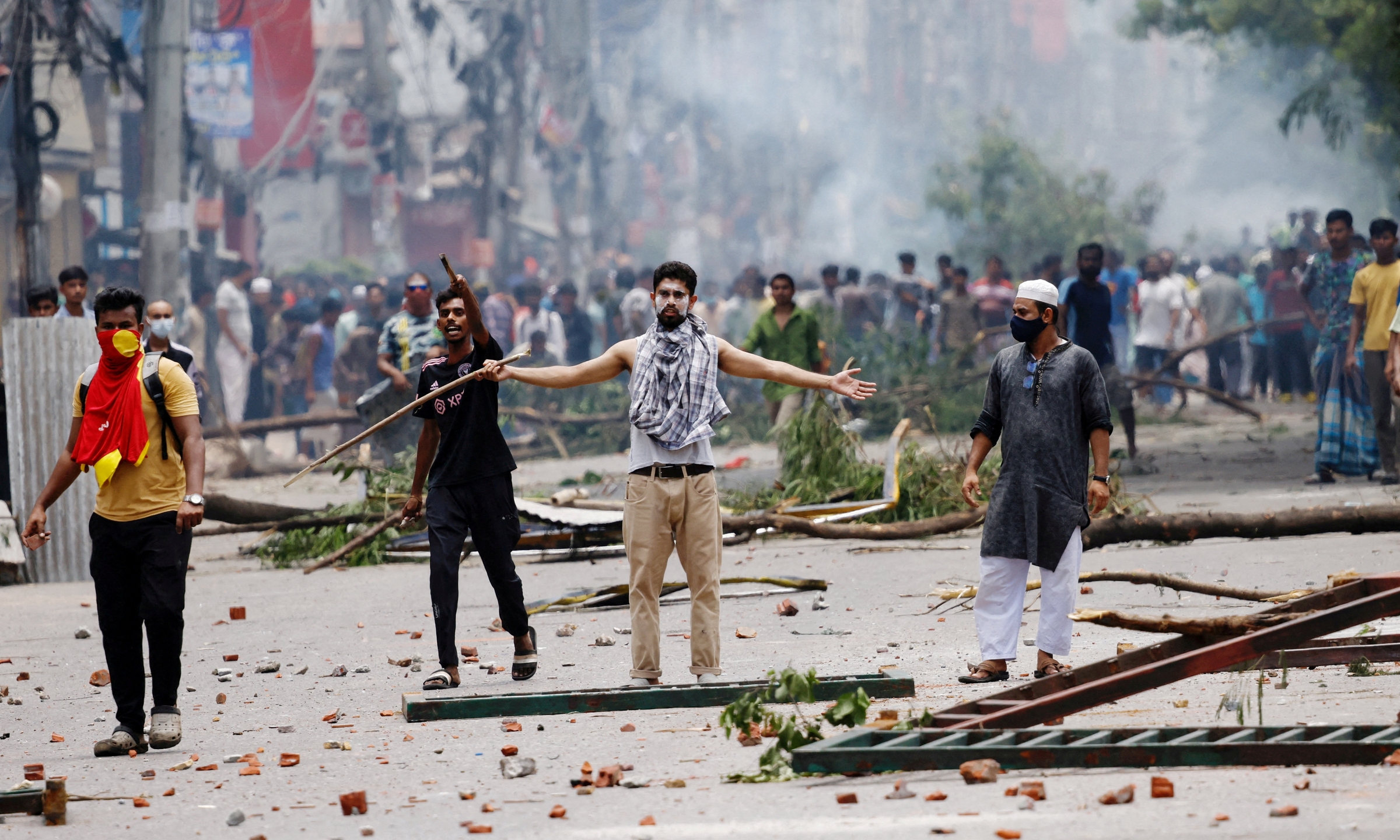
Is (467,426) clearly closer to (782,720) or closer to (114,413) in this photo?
(114,413)

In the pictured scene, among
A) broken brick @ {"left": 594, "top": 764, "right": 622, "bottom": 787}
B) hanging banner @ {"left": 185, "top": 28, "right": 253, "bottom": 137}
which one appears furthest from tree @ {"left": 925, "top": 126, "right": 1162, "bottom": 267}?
broken brick @ {"left": 594, "top": 764, "right": 622, "bottom": 787}

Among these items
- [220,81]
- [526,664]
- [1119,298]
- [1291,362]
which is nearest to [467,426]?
[526,664]

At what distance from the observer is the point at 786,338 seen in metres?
13.0

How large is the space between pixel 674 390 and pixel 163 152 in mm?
13561

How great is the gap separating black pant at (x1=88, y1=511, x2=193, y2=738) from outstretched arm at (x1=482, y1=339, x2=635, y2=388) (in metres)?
1.31

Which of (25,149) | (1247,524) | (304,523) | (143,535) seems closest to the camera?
(143,535)

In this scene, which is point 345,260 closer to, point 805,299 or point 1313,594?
point 805,299

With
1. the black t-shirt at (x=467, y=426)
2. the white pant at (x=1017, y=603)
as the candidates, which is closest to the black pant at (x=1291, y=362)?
the white pant at (x=1017, y=603)

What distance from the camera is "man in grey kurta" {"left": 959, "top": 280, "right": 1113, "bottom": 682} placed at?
654 centimetres

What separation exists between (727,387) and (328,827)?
16638 mm

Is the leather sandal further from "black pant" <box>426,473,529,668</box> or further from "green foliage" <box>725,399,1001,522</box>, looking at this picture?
"green foliage" <box>725,399,1001,522</box>

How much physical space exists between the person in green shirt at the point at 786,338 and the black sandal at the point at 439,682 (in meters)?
6.27

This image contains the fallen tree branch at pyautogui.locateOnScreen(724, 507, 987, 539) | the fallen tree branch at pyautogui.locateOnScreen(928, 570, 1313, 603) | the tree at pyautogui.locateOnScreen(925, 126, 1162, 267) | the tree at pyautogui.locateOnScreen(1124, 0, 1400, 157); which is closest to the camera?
the fallen tree branch at pyautogui.locateOnScreen(928, 570, 1313, 603)

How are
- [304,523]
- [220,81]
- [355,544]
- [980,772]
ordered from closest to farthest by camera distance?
[980,772]
[355,544]
[304,523]
[220,81]
